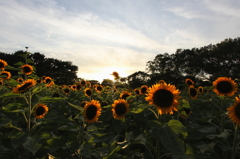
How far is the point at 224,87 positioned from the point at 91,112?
2.72 meters

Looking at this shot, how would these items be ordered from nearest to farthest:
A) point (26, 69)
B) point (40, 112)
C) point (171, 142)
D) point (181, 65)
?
point (171, 142), point (40, 112), point (26, 69), point (181, 65)

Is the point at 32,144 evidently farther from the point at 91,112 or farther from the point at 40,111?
the point at 40,111

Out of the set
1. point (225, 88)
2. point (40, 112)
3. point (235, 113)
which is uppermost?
point (225, 88)

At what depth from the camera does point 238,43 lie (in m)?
37.9

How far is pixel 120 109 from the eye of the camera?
3.02 m

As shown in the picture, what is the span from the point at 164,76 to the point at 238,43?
17355 millimetres

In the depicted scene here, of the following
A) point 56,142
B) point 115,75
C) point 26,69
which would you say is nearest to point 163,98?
point 56,142

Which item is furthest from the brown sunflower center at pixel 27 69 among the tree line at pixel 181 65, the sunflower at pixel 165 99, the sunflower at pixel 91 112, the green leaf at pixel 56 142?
the tree line at pixel 181 65

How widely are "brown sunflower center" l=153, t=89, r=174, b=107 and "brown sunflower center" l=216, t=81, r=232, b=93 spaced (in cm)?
202

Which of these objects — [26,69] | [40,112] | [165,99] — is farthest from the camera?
[26,69]

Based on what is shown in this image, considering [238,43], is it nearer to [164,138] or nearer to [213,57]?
[213,57]

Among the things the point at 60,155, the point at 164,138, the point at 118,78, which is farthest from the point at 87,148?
the point at 118,78

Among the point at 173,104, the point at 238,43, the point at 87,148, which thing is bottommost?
the point at 87,148

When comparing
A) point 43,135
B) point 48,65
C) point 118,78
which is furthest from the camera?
point 48,65
